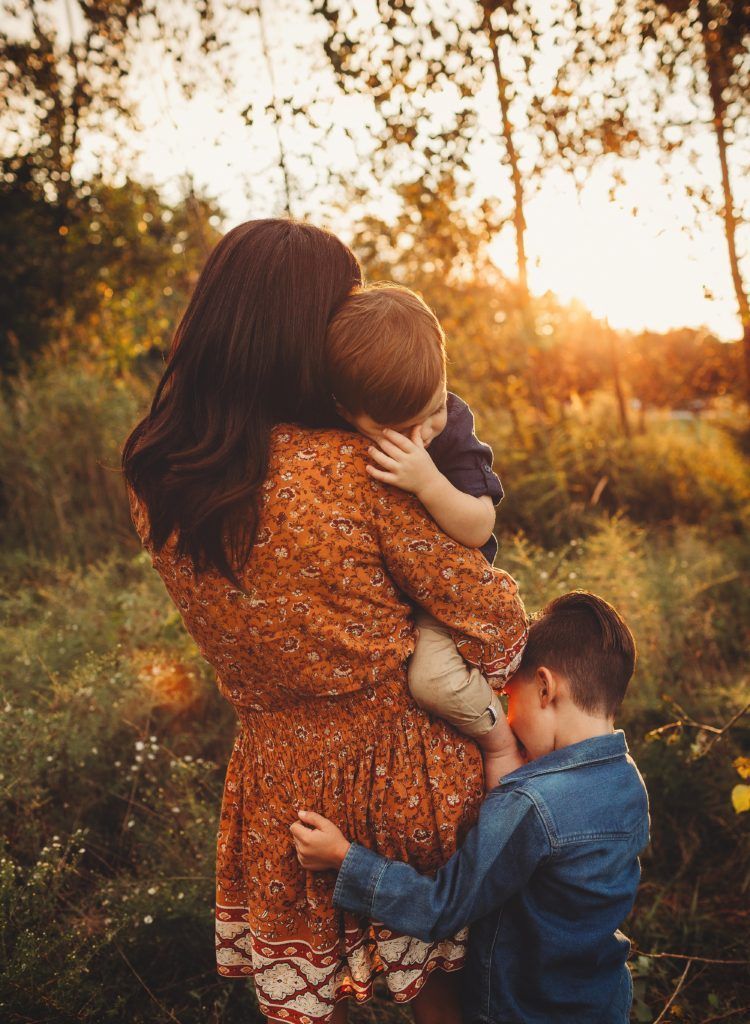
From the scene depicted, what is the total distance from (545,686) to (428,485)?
56 cm

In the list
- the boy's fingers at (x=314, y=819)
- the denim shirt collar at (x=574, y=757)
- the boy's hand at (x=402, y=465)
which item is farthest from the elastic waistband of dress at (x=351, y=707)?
the boy's hand at (x=402, y=465)

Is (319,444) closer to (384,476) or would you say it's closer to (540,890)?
(384,476)

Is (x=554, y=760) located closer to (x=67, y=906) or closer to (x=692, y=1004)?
(x=692, y=1004)

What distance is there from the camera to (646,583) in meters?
3.61

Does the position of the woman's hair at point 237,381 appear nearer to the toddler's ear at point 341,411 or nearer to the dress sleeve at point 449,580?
the toddler's ear at point 341,411

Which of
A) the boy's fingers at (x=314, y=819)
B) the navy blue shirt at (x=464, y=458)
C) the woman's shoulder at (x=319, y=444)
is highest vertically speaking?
the woman's shoulder at (x=319, y=444)

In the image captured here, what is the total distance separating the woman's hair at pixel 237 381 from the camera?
4.22 ft

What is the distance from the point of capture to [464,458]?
151 centimetres

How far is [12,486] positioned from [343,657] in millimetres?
4856

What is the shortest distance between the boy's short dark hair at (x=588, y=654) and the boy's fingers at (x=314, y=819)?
20.9 inches

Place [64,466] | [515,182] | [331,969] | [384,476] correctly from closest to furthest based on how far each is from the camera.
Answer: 1. [384,476]
2. [331,969]
3. [515,182]
4. [64,466]

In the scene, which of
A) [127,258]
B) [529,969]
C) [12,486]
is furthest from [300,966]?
[127,258]

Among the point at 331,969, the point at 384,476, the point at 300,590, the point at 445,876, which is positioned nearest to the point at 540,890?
the point at 445,876

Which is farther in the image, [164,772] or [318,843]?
[164,772]
